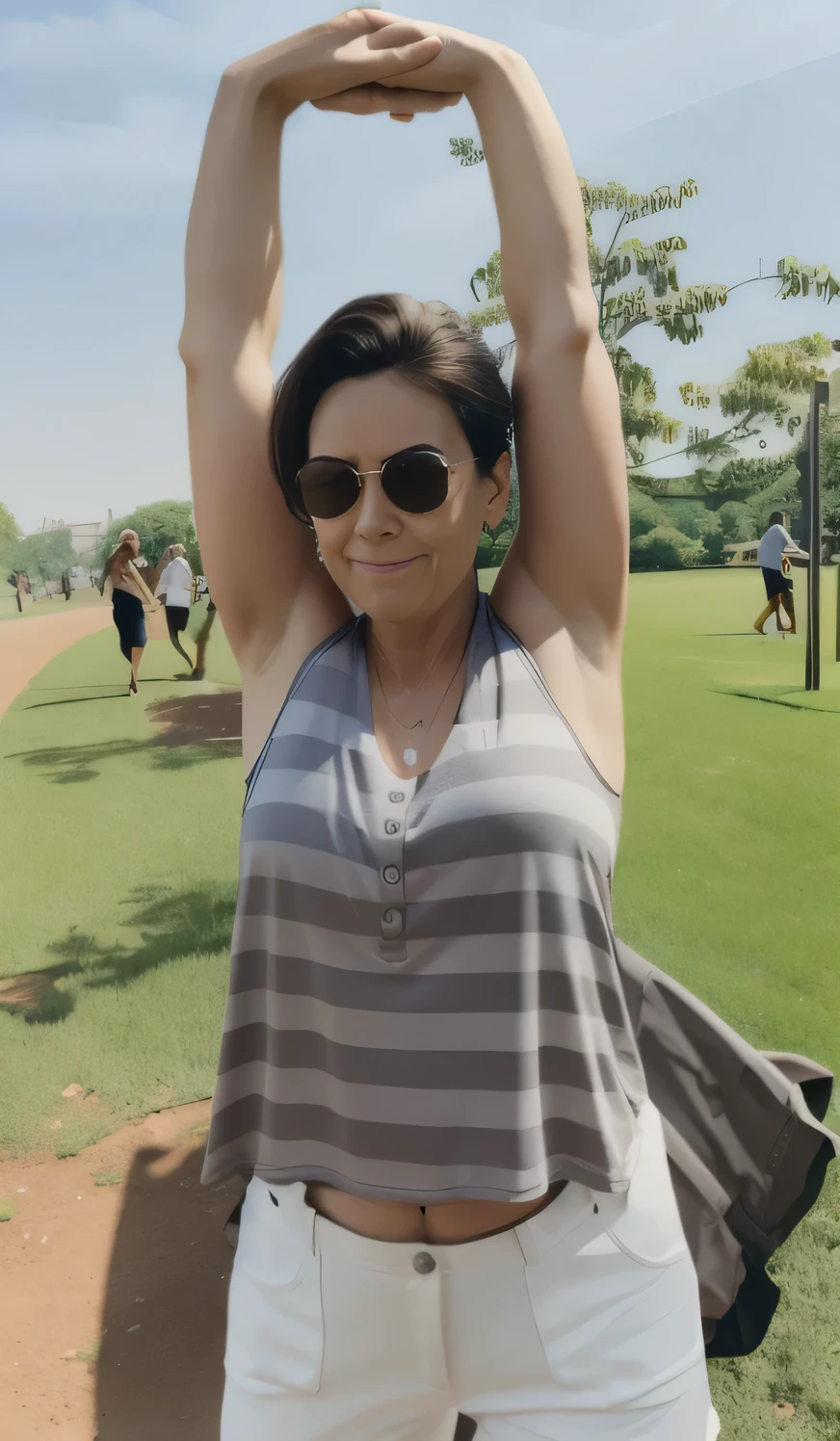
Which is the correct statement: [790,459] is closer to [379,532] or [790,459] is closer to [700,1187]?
[700,1187]

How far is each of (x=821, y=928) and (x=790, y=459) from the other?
4.69ft

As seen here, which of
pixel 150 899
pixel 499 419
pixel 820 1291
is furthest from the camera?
pixel 150 899

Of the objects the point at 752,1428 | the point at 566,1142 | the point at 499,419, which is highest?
the point at 499,419

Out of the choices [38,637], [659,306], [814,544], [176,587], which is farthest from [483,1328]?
[38,637]

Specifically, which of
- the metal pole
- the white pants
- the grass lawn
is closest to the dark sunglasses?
the white pants

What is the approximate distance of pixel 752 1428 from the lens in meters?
1.94

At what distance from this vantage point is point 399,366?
1037 mm

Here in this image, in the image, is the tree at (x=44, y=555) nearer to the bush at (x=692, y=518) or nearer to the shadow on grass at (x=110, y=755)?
the shadow on grass at (x=110, y=755)

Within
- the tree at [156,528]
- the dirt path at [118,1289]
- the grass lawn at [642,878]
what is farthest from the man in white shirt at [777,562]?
the dirt path at [118,1289]

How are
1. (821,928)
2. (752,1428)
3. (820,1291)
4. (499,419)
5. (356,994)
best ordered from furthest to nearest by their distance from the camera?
(821,928) < (820,1291) < (752,1428) < (499,419) < (356,994)

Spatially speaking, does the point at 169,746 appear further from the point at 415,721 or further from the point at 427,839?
the point at 427,839

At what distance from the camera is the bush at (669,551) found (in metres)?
3.39

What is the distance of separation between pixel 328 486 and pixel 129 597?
369 centimetres

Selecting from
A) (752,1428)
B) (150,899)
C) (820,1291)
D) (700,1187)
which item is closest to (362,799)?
(700,1187)
